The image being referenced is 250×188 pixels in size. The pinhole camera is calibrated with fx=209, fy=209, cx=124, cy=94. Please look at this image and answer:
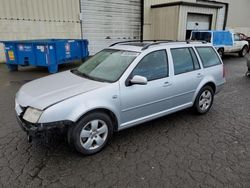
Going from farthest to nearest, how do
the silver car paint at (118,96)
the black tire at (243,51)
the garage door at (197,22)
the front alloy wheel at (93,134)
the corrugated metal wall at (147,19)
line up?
the corrugated metal wall at (147,19) → the garage door at (197,22) → the black tire at (243,51) → the front alloy wheel at (93,134) → the silver car paint at (118,96)

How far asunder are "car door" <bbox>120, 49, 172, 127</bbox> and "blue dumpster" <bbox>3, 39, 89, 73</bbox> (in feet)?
19.4

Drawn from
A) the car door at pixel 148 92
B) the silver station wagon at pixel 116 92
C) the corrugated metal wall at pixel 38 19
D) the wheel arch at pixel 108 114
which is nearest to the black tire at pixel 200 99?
the silver station wagon at pixel 116 92

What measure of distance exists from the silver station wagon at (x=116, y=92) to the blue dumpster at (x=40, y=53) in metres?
4.94

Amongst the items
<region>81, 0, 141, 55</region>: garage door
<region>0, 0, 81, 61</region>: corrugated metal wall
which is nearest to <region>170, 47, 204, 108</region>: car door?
<region>0, 0, 81, 61</region>: corrugated metal wall

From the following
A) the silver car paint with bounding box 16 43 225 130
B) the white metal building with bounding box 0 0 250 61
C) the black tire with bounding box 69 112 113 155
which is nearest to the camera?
the silver car paint with bounding box 16 43 225 130

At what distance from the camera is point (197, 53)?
4.39 meters

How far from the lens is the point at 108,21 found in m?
14.3

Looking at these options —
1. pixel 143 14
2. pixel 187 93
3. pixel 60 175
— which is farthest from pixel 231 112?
pixel 143 14

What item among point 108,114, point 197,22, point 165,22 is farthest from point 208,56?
point 197,22

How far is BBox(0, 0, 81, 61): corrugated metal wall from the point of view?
34.6 feet

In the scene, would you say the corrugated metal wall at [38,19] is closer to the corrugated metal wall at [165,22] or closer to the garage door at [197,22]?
the corrugated metal wall at [165,22]

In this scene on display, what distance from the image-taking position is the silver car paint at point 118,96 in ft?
9.11

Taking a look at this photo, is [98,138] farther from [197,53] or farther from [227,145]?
[197,53]

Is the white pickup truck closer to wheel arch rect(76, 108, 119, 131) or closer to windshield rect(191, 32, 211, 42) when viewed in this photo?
windshield rect(191, 32, 211, 42)
